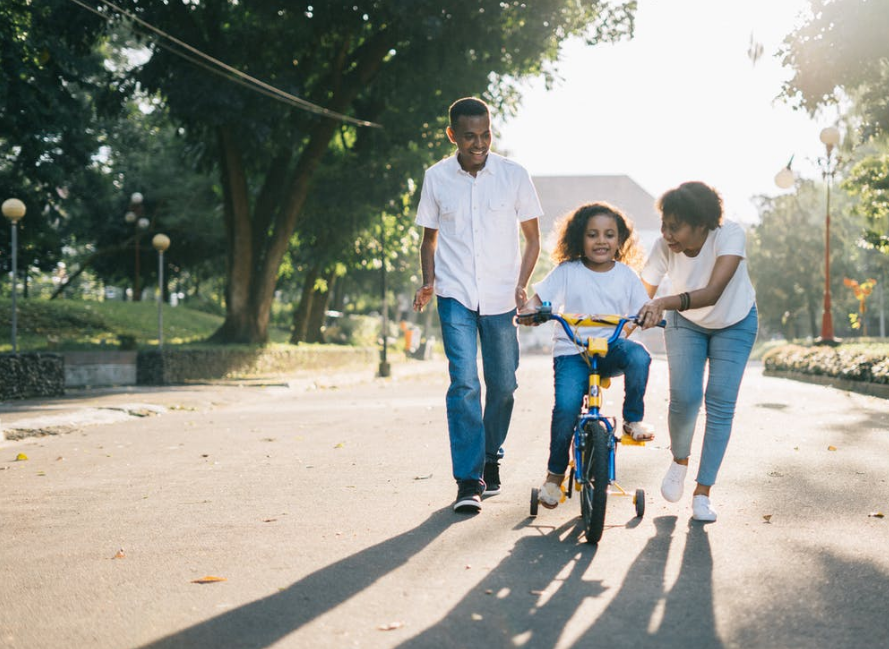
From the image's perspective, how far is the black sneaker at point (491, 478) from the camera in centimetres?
628

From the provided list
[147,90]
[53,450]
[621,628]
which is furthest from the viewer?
[147,90]

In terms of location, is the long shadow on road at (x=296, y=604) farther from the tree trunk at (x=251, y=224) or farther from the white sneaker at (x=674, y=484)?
the tree trunk at (x=251, y=224)

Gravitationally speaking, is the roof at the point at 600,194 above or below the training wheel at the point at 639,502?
above

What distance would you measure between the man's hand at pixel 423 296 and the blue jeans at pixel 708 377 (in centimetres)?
126

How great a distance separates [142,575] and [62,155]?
20.5 m

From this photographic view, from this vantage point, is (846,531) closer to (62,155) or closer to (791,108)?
(791,108)

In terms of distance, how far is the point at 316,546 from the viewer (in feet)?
15.9

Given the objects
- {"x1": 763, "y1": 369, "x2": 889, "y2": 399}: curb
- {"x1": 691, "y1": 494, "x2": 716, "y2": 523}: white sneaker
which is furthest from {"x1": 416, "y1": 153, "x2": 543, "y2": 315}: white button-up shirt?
{"x1": 763, "y1": 369, "x2": 889, "y2": 399}: curb

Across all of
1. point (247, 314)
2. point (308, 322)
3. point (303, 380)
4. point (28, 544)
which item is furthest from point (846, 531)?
point (308, 322)

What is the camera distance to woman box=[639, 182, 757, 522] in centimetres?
528

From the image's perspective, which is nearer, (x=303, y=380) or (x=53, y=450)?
(x=53, y=450)

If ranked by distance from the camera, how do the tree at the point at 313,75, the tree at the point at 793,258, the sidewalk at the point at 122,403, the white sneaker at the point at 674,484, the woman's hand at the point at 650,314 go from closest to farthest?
the woman's hand at the point at 650,314 < the white sneaker at the point at 674,484 < the sidewalk at the point at 122,403 < the tree at the point at 313,75 < the tree at the point at 793,258

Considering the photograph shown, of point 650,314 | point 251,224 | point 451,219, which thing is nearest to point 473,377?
point 451,219

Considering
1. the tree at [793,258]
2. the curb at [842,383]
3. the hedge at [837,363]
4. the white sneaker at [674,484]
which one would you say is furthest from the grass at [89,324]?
the tree at [793,258]
